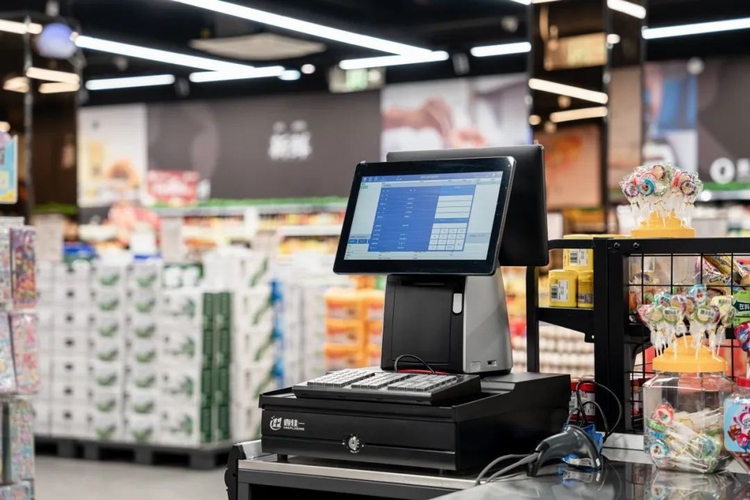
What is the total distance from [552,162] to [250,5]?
3294mm

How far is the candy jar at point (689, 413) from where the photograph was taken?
2.16 m

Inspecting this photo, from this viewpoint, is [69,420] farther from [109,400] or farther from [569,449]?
[569,449]

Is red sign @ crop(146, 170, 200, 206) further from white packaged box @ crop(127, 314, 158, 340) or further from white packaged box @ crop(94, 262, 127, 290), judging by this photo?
white packaged box @ crop(127, 314, 158, 340)

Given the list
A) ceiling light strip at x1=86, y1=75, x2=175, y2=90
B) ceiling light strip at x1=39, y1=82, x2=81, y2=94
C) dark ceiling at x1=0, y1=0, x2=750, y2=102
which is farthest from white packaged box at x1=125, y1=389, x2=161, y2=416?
ceiling light strip at x1=86, y1=75, x2=175, y2=90

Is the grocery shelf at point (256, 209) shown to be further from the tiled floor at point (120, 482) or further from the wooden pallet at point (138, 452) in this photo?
the tiled floor at point (120, 482)

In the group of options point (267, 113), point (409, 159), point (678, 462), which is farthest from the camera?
point (267, 113)

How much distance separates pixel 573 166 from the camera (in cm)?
832

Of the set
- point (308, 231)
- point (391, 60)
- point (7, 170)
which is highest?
point (391, 60)

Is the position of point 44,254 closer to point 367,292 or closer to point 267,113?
point 367,292

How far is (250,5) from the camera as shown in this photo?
9750mm

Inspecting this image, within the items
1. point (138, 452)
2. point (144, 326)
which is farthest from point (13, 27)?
point (138, 452)

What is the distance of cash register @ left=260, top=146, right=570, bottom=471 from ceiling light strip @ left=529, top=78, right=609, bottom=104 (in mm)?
5807

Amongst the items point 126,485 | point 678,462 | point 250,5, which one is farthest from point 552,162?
point 678,462

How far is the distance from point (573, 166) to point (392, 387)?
6385 mm
